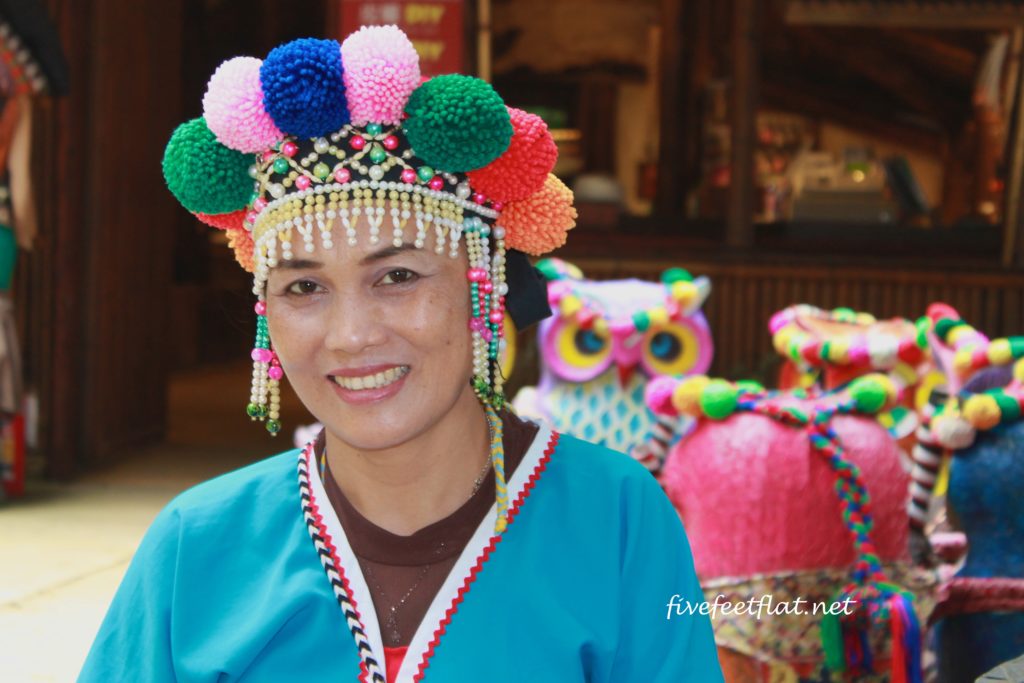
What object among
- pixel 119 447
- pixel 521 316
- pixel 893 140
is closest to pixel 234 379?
pixel 119 447

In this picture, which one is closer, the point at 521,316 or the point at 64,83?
the point at 521,316

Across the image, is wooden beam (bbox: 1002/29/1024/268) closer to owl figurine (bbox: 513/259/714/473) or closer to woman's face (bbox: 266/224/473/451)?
owl figurine (bbox: 513/259/714/473)

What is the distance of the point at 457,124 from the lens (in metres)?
1.53

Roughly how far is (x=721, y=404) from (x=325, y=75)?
1.30 meters

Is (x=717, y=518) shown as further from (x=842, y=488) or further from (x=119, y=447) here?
(x=119, y=447)

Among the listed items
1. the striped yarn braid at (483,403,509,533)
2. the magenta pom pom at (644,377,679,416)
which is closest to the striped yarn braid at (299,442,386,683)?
the striped yarn braid at (483,403,509,533)

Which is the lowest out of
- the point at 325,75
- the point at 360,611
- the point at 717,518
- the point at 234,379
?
the point at 234,379

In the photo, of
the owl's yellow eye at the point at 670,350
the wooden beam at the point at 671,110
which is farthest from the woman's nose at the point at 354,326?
the wooden beam at the point at 671,110

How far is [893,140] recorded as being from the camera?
15.4 metres

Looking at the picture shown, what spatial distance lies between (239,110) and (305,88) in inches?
4.1

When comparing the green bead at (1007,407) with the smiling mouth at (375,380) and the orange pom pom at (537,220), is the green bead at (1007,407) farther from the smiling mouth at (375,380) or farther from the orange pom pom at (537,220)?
the smiling mouth at (375,380)

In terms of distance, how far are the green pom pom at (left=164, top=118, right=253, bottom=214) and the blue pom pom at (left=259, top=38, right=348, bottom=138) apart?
106 millimetres

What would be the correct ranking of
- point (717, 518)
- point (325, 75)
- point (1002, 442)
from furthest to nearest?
point (717, 518)
point (1002, 442)
point (325, 75)

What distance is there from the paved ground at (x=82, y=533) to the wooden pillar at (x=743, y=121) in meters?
2.72
